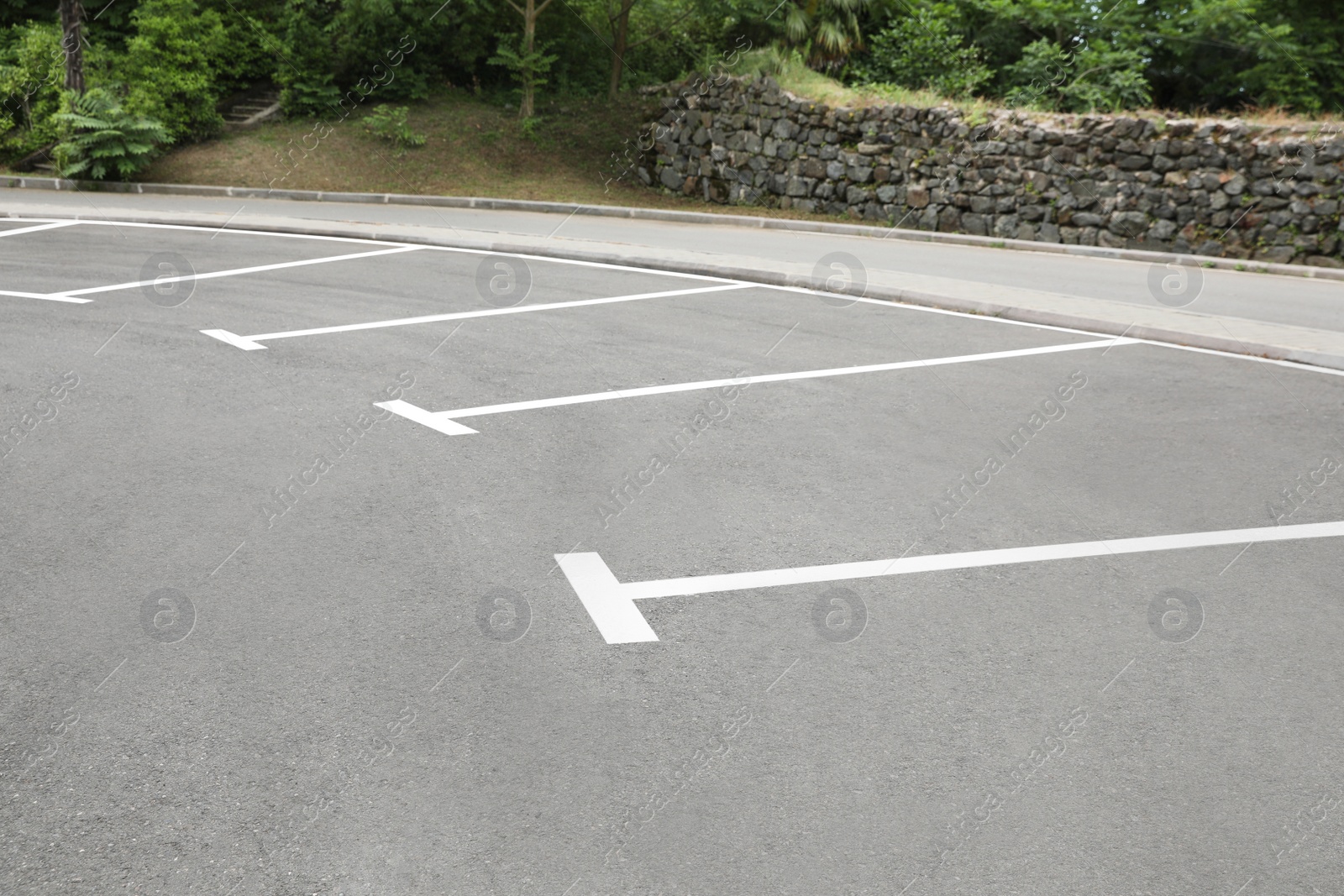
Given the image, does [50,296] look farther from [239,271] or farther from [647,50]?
[647,50]

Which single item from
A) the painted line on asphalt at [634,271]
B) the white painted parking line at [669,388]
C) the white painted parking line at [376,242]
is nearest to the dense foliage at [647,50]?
the white painted parking line at [376,242]

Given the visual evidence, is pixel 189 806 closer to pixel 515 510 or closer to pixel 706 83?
pixel 515 510

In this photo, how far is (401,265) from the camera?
533 inches

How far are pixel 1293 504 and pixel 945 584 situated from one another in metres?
2.71

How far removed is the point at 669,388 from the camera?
8500mm

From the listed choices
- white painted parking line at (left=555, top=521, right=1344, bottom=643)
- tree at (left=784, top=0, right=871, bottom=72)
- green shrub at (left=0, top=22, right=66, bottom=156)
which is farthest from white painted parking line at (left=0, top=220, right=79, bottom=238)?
tree at (left=784, top=0, right=871, bottom=72)

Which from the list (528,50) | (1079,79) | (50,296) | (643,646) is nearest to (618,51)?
(528,50)

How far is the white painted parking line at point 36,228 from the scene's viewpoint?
48.8 ft

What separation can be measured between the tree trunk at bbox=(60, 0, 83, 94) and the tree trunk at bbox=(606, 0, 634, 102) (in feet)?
36.0

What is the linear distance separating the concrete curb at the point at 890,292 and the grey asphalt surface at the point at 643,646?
5.62ft

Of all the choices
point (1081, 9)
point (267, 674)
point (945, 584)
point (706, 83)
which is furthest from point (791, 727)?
point (1081, 9)

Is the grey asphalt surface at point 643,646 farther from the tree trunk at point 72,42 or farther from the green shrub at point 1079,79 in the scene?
the green shrub at point 1079,79

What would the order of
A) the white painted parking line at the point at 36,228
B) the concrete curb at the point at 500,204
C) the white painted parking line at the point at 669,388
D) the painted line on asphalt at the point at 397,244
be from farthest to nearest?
the concrete curb at the point at 500,204 < the white painted parking line at the point at 36,228 < the painted line on asphalt at the point at 397,244 < the white painted parking line at the point at 669,388

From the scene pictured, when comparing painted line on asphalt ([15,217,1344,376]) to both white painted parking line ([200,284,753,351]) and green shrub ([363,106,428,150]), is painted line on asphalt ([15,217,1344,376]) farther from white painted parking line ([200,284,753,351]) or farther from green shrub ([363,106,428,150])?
green shrub ([363,106,428,150])
